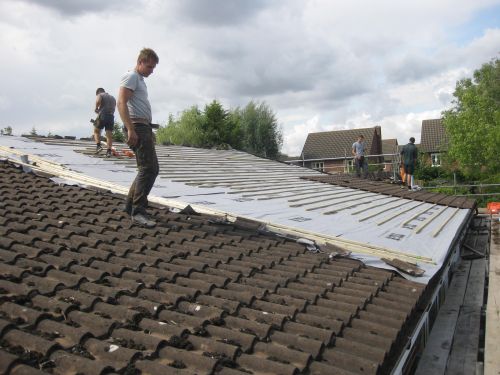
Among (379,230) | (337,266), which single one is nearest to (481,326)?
(379,230)

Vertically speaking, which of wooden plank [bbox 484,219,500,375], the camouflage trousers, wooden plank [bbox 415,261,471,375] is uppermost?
the camouflage trousers

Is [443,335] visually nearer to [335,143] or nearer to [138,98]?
[138,98]

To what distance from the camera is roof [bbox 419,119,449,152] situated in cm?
4559

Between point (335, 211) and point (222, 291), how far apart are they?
13.0 ft

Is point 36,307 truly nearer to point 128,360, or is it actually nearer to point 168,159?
point 128,360

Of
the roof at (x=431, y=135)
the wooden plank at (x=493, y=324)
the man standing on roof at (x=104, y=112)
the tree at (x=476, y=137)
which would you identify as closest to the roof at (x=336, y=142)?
the roof at (x=431, y=135)

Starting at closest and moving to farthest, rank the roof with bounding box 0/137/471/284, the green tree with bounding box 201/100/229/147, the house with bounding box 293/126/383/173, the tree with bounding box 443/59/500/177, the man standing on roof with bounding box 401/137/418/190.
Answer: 1. the roof with bounding box 0/137/471/284
2. the man standing on roof with bounding box 401/137/418/190
3. the tree with bounding box 443/59/500/177
4. the green tree with bounding box 201/100/229/147
5. the house with bounding box 293/126/383/173

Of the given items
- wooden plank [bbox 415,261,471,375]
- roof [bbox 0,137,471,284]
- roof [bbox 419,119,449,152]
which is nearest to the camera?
wooden plank [bbox 415,261,471,375]

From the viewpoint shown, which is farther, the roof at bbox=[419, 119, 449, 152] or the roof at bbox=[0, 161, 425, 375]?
the roof at bbox=[419, 119, 449, 152]

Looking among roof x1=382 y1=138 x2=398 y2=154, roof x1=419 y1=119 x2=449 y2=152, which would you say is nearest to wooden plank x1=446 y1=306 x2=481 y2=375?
roof x1=419 y1=119 x2=449 y2=152

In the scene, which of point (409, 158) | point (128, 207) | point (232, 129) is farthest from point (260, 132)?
point (128, 207)

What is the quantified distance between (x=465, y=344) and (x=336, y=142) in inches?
1716

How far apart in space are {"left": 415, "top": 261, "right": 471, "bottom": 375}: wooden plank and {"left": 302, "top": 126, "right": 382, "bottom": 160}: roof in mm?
39177

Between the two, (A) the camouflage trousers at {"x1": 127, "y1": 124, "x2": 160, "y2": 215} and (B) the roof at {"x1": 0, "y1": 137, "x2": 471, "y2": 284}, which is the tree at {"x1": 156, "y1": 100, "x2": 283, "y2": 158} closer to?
(B) the roof at {"x1": 0, "y1": 137, "x2": 471, "y2": 284}
